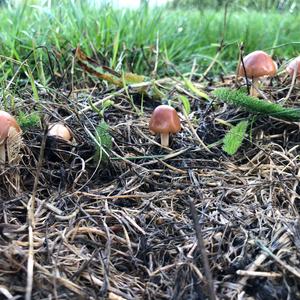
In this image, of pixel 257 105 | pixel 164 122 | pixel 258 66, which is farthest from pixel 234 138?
pixel 258 66

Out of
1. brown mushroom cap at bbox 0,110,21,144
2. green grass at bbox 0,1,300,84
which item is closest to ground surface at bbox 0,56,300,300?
brown mushroom cap at bbox 0,110,21,144

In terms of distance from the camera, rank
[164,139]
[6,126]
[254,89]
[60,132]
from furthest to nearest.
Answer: [254,89] → [164,139] → [60,132] → [6,126]

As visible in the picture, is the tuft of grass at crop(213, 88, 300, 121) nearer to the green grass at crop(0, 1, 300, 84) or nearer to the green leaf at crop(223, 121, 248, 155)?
the green leaf at crop(223, 121, 248, 155)

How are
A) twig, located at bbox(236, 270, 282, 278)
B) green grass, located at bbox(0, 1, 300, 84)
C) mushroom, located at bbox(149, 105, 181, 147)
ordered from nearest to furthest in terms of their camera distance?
twig, located at bbox(236, 270, 282, 278) → mushroom, located at bbox(149, 105, 181, 147) → green grass, located at bbox(0, 1, 300, 84)

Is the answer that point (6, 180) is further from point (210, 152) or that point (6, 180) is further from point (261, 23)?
point (261, 23)

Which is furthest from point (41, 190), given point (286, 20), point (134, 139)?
point (286, 20)

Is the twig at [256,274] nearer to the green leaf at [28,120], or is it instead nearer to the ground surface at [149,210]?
the ground surface at [149,210]

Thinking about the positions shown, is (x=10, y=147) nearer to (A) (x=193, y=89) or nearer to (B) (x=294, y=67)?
(A) (x=193, y=89)
